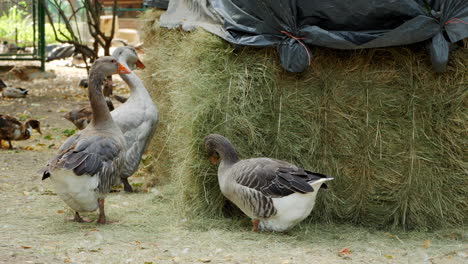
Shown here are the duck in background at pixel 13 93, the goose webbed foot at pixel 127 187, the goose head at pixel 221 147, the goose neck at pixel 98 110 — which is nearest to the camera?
the goose head at pixel 221 147

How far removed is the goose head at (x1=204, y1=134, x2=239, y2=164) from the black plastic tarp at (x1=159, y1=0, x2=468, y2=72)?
850mm

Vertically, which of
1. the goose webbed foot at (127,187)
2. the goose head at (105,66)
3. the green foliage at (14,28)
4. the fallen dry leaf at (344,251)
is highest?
the green foliage at (14,28)

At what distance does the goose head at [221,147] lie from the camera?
18.2 feet

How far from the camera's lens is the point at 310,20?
5500 millimetres

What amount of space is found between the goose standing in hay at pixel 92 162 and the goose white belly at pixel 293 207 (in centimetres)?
154

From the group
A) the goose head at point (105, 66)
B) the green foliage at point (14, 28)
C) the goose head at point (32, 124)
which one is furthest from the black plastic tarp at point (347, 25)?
the green foliage at point (14, 28)

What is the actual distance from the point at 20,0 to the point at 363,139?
13.8 metres

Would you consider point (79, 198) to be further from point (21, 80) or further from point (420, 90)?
point (21, 80)

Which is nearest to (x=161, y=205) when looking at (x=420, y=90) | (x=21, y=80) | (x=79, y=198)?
(x=79, y=198)

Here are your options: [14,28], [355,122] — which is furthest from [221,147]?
[14,28]

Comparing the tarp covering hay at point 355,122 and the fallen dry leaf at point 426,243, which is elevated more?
the tarp covering hay at point 355,122

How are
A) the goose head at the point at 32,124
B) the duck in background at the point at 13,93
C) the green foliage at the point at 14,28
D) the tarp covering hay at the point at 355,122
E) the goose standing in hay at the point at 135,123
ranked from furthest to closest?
the green foliage at the point at 14,28
the duck in background at the point at 13,93
the goose head at the point at 32,124
the goose standing in hay at the point at 135,123
the tarp covering hay at the point at 355,122

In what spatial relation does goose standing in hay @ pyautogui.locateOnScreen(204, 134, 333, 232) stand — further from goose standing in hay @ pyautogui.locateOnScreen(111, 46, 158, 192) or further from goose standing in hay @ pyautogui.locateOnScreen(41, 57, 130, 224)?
goose standing in hay @ pyautogui.locateOnScreen(111, 46, 158, 192)

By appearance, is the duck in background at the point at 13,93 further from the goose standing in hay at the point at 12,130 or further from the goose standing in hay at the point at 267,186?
the goose standing in hay at the point at 267,186
